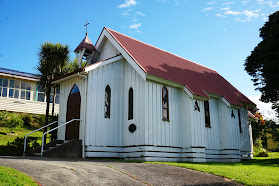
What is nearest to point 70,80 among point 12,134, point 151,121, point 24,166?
point 151,121

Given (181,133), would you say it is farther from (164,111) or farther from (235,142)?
(235,142)

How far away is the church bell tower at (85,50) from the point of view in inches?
756

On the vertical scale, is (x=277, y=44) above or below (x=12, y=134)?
above

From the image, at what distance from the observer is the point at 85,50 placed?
63.5ft

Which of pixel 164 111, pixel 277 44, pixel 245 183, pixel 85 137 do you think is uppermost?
pixel 277 44

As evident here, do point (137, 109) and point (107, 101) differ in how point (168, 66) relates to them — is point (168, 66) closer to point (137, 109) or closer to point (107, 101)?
point (137, 109)

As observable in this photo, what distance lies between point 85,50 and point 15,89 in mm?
18695

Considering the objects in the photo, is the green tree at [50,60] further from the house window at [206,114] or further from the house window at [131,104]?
the house window at [206,114]

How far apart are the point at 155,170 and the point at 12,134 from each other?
18642 millimetres

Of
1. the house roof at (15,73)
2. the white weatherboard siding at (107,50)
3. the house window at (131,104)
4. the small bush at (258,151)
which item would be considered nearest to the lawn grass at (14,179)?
the house window at (131,104)

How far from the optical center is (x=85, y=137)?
1511cm

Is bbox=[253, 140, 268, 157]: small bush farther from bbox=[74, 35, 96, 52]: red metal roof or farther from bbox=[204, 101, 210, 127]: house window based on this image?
bbox=[74, 35, 96, 52]: red metal roof

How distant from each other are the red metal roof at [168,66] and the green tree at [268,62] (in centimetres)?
226

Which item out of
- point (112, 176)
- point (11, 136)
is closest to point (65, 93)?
point (11, 136)
